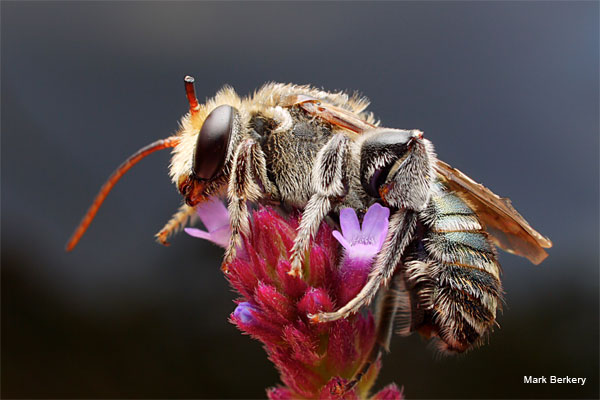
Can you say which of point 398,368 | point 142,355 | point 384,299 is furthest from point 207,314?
point 384,299

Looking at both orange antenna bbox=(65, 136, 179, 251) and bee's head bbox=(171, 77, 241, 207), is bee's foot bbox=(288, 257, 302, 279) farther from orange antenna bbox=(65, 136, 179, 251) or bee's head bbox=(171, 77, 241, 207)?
orange antenna bbox=(65, 136, 179, 251)

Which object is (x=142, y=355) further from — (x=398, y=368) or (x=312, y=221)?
(x=312, y=221)

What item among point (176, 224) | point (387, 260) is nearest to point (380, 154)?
point (387, 260)

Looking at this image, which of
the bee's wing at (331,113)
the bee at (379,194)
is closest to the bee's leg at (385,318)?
the bee at (379,194)

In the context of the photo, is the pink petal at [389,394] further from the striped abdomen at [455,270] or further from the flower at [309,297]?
the striped abdomen at [455,270]

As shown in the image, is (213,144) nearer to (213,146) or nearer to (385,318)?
(213,146)
